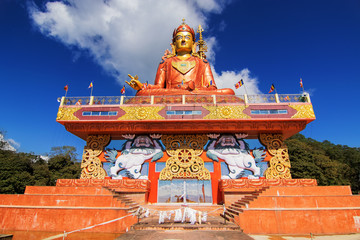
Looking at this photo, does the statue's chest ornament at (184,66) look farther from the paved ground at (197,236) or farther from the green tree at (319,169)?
the green tree at (319,169)

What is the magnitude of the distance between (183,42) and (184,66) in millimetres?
2622

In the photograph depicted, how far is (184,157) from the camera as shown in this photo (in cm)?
1253

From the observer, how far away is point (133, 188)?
1095cm

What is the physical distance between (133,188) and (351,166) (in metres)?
36.0

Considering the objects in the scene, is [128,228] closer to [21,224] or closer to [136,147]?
[21,224]


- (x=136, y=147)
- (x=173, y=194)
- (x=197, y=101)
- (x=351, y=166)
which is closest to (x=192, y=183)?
(x=173, y=194)

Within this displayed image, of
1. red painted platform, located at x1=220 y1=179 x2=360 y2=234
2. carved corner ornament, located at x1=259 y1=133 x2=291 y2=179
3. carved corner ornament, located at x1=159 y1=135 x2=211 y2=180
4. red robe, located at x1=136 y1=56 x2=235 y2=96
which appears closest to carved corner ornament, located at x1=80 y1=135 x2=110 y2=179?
carved corner ornament, located at x1=159 y1=135 x2=211 y2=180

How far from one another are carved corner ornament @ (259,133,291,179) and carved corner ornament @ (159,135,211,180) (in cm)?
366

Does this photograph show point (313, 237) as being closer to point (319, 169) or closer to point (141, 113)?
point (141, 113)

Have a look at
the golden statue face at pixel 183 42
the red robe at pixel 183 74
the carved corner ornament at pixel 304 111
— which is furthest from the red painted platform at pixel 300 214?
the golden statue face at pixel 183 42

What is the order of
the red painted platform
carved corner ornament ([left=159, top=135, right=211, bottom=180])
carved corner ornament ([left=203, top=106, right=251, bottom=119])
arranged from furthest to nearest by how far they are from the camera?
carved corner ornament ([left=159, top=135, right=211, bottom=180]) → carved corner ornament ([left=203, top=106, right=251, bottom=119]) → the red painted platform

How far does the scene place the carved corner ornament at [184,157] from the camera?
12.1 metres

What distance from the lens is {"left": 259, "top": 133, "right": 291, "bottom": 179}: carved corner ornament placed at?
1205 cm

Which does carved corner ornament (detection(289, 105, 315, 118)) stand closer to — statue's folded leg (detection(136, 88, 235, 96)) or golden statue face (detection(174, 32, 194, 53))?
statue's folded leg (detection(136, 88, 235, 96))
